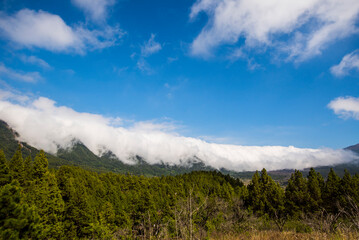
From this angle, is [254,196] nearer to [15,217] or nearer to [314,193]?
[314,193]

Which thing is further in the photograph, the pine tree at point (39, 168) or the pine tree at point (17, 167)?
the pine tree at point (17, 167)

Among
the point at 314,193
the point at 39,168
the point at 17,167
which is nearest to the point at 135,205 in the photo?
the point at 39,168

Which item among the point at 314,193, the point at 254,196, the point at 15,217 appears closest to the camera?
the point at 15,217

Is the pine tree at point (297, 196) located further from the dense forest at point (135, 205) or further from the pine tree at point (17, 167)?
the pine tree at point (17, 167)

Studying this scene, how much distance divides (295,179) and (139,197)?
37.4 m

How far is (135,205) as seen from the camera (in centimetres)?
4603

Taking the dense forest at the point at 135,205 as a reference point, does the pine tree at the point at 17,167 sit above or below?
above

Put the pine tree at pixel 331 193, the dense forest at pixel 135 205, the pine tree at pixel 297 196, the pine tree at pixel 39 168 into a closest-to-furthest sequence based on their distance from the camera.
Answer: the dense forest at pixel 135 205 < the pine tree at pixel 39 168 < the pine tree at pixel 331 193 < the pine tree at pixel 297 196

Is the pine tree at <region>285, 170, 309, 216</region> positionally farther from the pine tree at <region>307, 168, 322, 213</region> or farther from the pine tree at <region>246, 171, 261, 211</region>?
the pine tree at <region>246, 171, 261, 211</region>

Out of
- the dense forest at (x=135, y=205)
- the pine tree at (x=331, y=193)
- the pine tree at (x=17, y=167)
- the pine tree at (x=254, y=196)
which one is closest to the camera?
the dense forest at (x=135, y=205)

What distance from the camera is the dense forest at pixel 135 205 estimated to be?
1159 centimetres

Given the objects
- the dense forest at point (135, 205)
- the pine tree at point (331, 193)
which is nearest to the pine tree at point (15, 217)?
the dense forest at point (135, 205)

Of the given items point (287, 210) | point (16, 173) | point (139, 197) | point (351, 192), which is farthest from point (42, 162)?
point (351, 192)

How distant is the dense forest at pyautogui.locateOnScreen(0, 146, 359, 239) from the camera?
11586 mm
